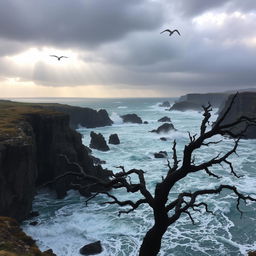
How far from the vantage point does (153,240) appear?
1182 cm

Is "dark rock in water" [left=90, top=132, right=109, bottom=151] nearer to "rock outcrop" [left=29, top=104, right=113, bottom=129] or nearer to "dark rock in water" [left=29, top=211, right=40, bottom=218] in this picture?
"dark rock in water" [left=29, top=211, right=40, bottom=218]

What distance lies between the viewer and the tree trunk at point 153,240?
11695 millimetres

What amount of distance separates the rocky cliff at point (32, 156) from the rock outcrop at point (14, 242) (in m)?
11.7

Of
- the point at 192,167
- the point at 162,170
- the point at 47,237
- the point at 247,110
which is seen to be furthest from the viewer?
the point at 247,110

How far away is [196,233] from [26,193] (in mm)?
20065

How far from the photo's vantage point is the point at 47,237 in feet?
108

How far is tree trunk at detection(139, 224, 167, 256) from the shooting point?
1170cm

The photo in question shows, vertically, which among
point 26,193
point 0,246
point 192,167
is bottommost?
point 26,193

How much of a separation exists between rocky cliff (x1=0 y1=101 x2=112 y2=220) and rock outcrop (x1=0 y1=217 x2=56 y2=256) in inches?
461

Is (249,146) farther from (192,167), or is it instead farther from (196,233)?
(192,167)

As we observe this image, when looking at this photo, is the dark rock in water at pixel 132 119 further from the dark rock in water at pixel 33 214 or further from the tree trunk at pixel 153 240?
the tree trunk at pixel 153 240

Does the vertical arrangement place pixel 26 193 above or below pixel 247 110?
below

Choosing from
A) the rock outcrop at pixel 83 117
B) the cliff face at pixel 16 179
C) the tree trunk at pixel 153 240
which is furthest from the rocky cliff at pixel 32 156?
the rock outcrop at pixel 83 117

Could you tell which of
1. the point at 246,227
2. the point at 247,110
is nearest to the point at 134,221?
the point at 246,227
